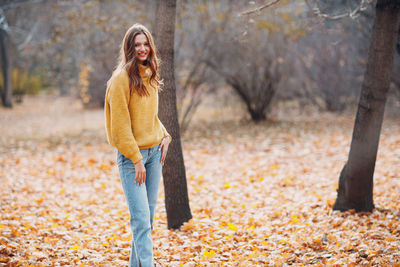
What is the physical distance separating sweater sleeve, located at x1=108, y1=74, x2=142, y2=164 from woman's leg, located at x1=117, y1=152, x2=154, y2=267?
0.15 metres

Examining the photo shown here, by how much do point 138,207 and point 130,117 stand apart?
2.14 ft

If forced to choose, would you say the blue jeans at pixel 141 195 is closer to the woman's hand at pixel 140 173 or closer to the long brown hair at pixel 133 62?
the woman's hand at pixel 140 173

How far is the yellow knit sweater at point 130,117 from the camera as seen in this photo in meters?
2.46

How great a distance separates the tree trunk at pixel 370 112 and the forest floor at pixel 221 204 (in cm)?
22

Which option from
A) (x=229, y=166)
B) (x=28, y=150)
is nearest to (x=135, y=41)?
(x=229, y=166)

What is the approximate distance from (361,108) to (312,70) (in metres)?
10.5

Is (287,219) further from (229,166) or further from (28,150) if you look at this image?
(28,150)

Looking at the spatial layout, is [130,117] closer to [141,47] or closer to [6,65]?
[141,47]

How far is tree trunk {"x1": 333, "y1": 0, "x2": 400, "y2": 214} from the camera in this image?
3.70m

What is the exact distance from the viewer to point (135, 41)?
2590 mm

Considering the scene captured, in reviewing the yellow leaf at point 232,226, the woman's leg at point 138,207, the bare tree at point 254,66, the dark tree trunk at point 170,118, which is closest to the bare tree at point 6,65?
the bare tree at point 254,66

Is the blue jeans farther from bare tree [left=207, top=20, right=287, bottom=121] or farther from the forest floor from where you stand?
bare tree [left=207, top=20, right=287, bottom=121]

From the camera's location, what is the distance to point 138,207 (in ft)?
8.59

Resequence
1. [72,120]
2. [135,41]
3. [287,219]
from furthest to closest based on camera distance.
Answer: [72,120] → [287,219] → [135,41]
